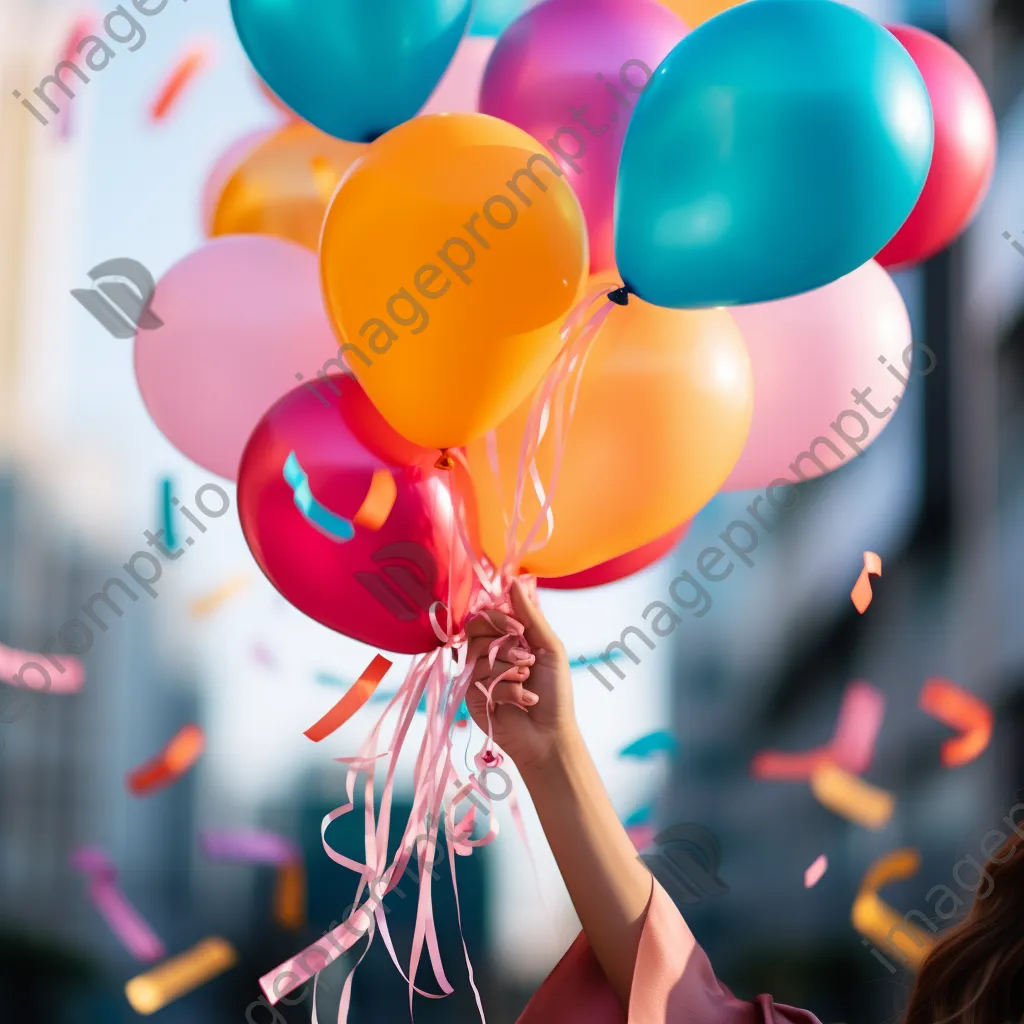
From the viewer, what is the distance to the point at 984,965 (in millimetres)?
790

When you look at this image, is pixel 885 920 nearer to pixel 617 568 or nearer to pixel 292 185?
pixel 617 568

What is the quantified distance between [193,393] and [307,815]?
28.9 meters

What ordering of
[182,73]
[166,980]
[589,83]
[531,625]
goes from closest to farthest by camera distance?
[531,625], [589,83], [182,73], [166,980]

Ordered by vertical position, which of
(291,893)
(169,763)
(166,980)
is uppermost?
(169,763)

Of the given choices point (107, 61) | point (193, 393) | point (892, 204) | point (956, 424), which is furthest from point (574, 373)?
point (956, 424)

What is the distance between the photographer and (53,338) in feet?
94.8

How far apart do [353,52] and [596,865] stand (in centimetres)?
74

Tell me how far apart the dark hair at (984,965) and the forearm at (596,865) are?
0.71 feet

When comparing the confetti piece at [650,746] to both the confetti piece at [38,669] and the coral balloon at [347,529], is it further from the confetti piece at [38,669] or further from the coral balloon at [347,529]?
the confetti piece at [38,669]

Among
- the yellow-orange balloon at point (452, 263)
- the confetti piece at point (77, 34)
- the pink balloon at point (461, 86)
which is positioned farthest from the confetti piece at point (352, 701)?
the confetti piece at point (77, 34)

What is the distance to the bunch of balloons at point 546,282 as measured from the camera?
0.82m

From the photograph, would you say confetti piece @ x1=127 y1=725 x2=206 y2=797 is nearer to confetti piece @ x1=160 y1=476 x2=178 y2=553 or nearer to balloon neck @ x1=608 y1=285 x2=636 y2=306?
confetti piece @ x1=160 y1=476 x2=178 y2=553

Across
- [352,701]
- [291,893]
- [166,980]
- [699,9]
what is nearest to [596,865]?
[352,701]

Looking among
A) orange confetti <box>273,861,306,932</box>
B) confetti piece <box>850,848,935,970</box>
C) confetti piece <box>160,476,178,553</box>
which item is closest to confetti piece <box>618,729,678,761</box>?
confetti piece <box>160,476,178,553</box>
